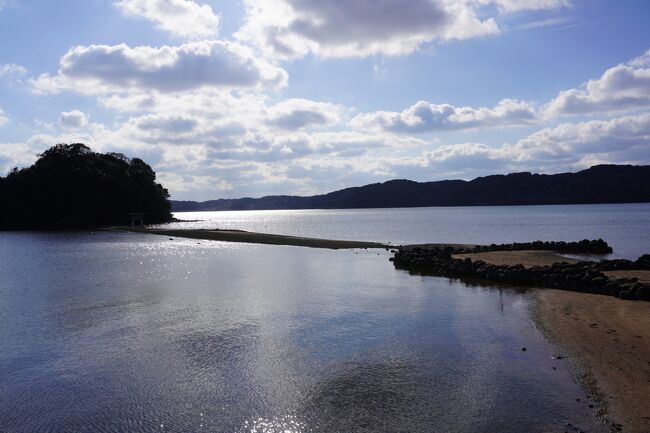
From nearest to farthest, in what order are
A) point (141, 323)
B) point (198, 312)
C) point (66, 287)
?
point (141, 323), point (198, 312), point (66, 287)

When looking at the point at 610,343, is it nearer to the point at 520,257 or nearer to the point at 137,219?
the point at 520,257

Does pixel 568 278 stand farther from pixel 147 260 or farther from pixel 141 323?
pixel 147 260

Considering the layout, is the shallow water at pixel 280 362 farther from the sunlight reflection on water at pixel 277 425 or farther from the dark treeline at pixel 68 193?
the dark treeline at pixel 68 193

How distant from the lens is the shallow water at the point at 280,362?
10.4 meters

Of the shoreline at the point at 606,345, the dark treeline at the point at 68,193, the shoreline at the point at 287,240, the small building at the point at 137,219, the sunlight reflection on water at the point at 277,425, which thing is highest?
the dark treeline at the point at 68,193

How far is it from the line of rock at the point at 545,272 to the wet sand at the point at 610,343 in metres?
0.88

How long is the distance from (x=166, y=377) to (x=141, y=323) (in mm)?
7105

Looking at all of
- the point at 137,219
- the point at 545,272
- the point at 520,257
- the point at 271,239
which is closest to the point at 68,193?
the point at 137,219

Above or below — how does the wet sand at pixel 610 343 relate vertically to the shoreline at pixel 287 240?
below

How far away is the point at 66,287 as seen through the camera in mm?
29297

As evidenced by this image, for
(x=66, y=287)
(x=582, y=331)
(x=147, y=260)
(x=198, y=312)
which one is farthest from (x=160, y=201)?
(x=582, y=331)

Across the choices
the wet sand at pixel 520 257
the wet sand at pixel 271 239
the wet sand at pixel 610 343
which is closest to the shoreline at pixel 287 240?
the wet sand at pixel 271 239

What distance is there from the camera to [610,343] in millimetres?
15297

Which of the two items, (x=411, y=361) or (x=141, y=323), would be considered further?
(x=141, y=323)
